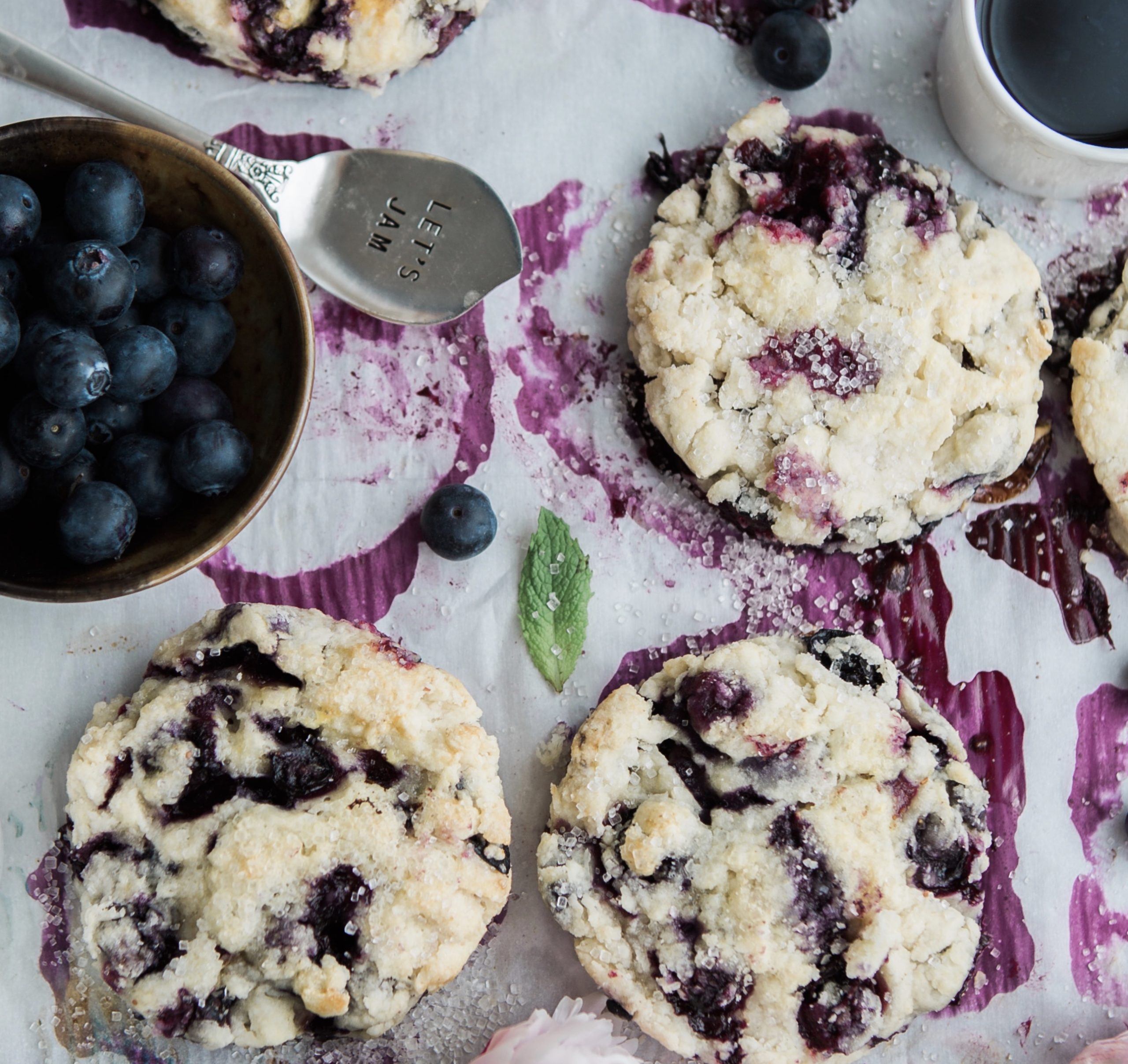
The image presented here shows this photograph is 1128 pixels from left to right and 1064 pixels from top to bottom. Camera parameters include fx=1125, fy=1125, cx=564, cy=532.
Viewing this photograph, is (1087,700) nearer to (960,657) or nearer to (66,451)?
(960,657)

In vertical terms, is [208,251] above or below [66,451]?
above

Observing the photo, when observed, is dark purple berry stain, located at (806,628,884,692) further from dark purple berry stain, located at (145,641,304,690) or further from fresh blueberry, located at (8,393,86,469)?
fresh blueberry, located at (8,393,86,469)

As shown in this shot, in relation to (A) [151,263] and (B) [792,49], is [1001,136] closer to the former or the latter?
(B) [792,49]

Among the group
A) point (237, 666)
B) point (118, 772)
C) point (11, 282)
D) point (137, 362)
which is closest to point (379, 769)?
point (237, 666)

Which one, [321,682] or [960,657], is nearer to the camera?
[321,682]

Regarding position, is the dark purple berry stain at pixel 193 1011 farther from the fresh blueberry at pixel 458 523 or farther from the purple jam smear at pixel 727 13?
the purple jam smear at pixel 727 13

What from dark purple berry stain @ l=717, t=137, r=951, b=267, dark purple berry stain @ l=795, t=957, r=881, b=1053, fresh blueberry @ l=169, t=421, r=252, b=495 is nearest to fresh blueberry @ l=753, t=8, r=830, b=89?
dark purple berry stain @ l=717, t=137, r=951, b=267

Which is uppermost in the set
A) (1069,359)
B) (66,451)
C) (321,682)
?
(1069,359)

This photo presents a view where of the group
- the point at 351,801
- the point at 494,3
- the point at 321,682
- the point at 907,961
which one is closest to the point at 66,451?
the point at 321,682
